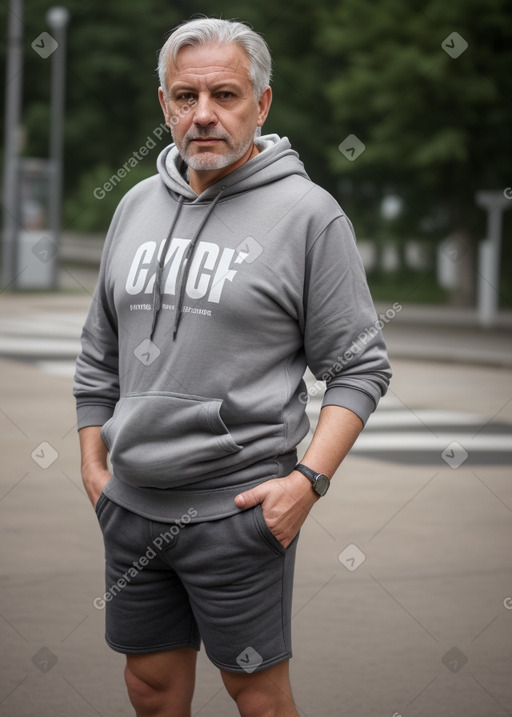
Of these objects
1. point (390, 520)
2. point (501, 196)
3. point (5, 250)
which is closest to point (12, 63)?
point (5, 250)

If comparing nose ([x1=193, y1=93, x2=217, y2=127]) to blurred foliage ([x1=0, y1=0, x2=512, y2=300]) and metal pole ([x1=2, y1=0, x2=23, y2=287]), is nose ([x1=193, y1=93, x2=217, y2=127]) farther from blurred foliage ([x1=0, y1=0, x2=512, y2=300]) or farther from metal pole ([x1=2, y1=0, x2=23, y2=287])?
metal pole ([x1=2, y1=0, x2=23, y2=287])

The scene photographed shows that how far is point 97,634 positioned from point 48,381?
28.1 feet

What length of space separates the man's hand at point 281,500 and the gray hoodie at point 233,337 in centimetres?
4

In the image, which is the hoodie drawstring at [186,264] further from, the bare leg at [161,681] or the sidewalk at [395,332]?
the sidewalk at [395,332]

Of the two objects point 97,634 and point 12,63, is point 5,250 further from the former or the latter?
point 97,634

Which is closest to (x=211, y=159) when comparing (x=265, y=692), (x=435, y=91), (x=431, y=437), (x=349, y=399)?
(x=349, y=399)

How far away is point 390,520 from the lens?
6.98 metres

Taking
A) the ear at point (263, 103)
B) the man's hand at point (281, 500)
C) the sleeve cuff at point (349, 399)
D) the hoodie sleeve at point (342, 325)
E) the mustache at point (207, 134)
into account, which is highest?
the ear at point (263, 103)

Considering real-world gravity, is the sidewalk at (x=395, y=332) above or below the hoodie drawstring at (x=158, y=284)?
below

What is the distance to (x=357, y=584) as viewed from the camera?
18.6 ft

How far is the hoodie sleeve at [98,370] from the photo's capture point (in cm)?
301

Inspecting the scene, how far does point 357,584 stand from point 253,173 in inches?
129

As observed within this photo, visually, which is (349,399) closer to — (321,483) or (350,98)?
(321,483)

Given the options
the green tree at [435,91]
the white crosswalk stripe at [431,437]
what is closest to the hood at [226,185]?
the white crosswalk stripe at [431,437]
